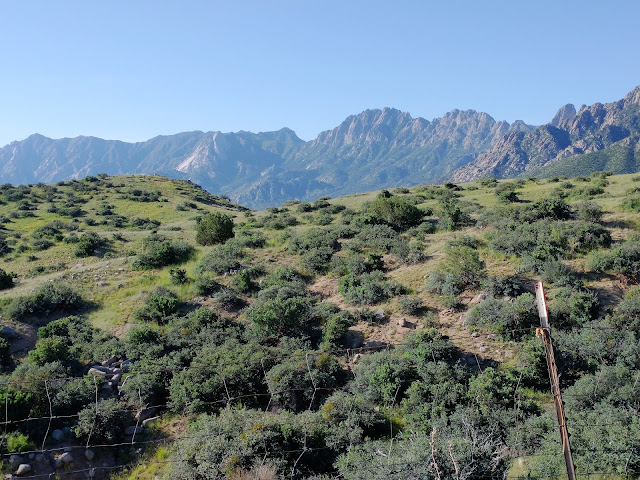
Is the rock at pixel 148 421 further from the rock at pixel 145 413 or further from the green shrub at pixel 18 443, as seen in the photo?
the green shrub at pixel 18 443

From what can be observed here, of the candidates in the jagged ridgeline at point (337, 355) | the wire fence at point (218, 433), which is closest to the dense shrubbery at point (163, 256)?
the jagged ridgeline at point (337, 355)

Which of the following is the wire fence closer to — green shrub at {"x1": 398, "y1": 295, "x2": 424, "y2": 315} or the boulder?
the boulder

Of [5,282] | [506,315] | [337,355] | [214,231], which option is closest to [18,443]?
[337,355]

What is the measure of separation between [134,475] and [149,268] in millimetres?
14365

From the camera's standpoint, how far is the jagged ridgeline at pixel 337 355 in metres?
7.91

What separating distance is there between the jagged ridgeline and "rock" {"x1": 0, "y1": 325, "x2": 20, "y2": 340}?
77mm

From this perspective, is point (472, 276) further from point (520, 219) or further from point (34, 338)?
point (34, 338)

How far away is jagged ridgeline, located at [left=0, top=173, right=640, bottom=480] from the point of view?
7.91 m

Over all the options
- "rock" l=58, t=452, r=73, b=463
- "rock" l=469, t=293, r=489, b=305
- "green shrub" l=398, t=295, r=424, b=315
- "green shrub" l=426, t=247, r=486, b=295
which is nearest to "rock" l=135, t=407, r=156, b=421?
"rock" l=58, t=452, r=73, b=463

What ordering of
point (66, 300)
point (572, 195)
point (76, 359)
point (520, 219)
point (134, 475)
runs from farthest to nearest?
point (572, 195) < point (520, 219) < point (66, 300) < point (76, 359) < point (134, 475)

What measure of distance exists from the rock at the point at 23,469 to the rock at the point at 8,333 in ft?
26.1

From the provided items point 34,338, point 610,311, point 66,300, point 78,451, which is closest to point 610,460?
point 610,311

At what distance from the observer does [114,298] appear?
1852cm

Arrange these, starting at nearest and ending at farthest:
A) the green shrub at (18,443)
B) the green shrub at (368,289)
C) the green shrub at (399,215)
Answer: the green shrub at (18,443)
the green shrub at (368,289)
the green shrub at (399,215)
